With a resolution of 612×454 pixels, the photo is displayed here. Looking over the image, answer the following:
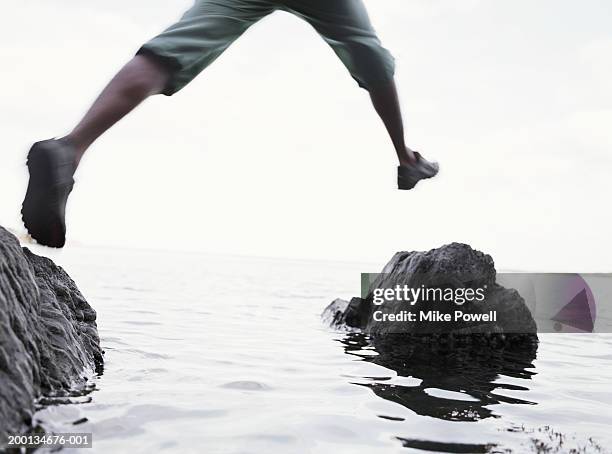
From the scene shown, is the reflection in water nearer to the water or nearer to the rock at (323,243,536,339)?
the water

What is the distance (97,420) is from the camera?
114 inches

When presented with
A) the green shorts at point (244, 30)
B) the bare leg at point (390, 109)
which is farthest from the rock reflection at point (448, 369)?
the green shorts at point (244, 30)

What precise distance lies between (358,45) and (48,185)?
1.55m

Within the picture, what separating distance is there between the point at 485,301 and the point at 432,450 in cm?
492

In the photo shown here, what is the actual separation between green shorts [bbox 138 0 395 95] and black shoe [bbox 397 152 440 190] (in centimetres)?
56

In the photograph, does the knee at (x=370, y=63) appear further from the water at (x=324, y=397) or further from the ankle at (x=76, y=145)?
the water at (x=324, y=397)

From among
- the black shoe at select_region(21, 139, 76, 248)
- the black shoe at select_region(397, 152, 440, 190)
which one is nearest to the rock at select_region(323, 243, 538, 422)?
the black shoe at select_region(397, 152, 440, 190)

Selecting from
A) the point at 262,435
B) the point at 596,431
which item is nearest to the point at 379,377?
the point at 596,431

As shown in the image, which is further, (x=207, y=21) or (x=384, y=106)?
(x=384, y=106)

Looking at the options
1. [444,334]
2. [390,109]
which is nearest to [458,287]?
[444,334]

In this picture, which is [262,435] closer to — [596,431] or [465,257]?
[596,431]

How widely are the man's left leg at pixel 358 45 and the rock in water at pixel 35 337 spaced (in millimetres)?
1905

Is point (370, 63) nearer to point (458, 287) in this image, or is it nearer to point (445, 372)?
point (445, 372)

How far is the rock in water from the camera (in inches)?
98.7
